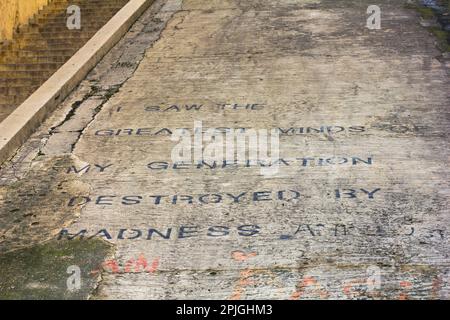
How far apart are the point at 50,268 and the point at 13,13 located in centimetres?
888

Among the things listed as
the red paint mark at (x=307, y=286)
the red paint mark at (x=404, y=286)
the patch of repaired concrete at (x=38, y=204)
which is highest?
the red paint mark at (x=404, y=286)

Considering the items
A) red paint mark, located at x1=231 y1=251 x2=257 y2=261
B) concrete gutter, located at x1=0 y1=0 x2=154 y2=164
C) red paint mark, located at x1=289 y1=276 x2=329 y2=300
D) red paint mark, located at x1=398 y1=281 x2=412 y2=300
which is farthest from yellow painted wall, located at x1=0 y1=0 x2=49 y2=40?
red paint mark, located at x1=398 y1=281 x2=412 y2=300

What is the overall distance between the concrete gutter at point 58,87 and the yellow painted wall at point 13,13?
2.05 m

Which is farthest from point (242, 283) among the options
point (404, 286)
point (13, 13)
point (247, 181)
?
point (13, 13)

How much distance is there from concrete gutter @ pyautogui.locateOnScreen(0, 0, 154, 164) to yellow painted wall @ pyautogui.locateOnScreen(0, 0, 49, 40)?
2.05 m

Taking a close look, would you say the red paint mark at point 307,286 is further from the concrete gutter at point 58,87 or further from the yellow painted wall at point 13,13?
the yellow painted wall at point 13,13

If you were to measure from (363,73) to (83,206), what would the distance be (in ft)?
14.0

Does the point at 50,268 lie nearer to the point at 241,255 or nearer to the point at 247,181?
the point at 241,255

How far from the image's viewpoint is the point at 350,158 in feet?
24.1

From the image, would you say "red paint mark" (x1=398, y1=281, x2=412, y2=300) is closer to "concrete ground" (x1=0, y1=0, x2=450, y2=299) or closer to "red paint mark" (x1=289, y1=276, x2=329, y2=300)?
"concrete ground" (x1=0, y1=0, x2=450, y2=299)

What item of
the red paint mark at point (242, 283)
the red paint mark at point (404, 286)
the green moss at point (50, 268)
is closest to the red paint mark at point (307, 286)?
the red paint mark at point (242, 283)

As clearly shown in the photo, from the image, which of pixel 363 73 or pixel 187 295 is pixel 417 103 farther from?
pixel 187 295

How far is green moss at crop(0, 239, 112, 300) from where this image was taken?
546 cm

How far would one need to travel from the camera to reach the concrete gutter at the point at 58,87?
8.14 metres
